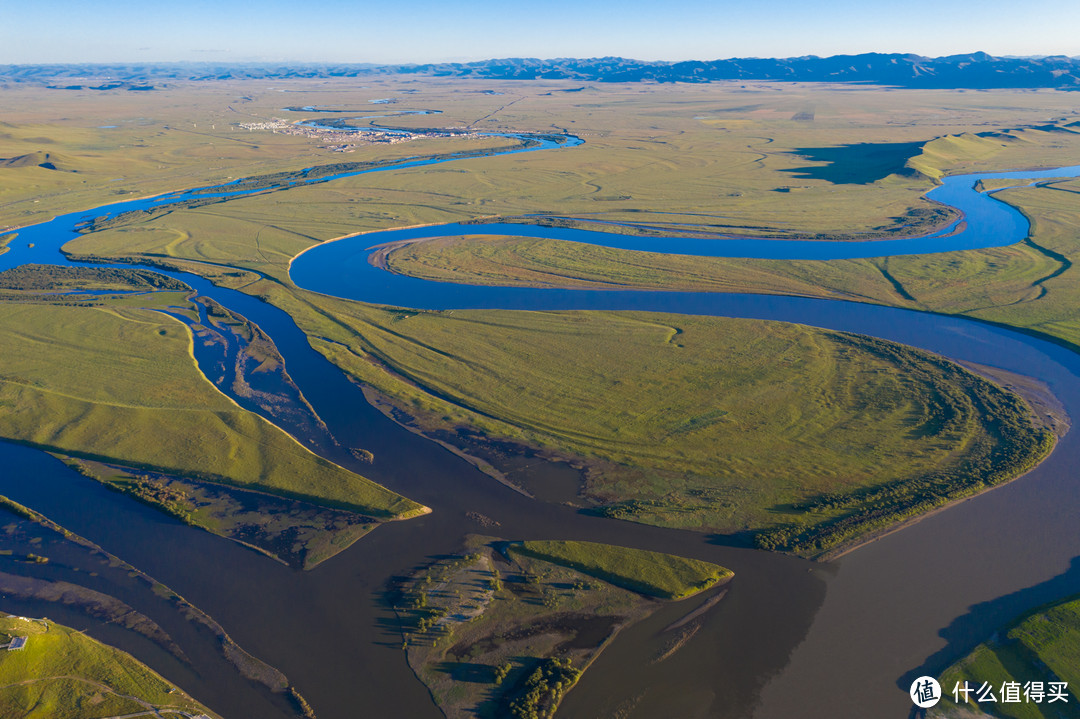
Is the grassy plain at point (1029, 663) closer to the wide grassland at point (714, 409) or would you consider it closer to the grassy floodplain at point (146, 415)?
the wide grassland at point (714, 409)

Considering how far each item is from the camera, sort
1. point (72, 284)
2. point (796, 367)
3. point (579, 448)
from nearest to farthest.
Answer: point (579, 448) → point (796, 367) → point (72, 284)

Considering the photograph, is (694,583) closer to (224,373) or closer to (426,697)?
(426,697)

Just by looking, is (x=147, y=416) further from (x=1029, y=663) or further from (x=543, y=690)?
(x=1029, y=663)

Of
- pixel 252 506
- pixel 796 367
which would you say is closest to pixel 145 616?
pixel 252 506

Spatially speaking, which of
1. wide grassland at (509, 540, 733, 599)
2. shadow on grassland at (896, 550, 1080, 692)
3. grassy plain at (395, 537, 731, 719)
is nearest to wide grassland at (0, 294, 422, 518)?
grassy plain at (395, 537, 731, 719)

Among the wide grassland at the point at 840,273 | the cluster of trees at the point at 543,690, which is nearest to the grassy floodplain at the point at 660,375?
the wide grassland at the point at 840,273
